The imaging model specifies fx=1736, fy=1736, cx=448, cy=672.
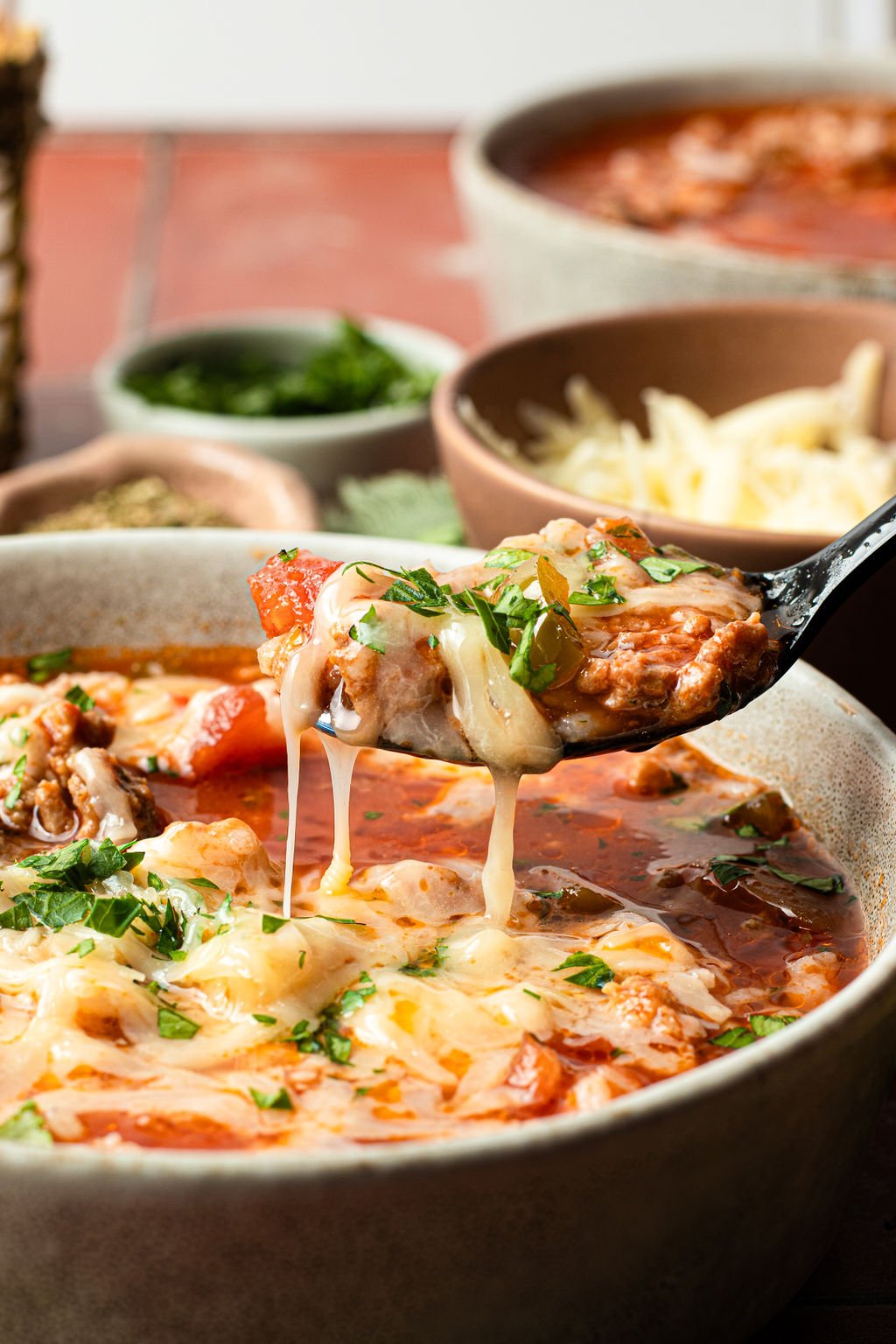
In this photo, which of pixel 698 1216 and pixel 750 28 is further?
pixel 750 28

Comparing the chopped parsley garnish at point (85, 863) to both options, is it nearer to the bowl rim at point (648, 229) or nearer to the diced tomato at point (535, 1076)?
the diced tomato at point (535, 1076)

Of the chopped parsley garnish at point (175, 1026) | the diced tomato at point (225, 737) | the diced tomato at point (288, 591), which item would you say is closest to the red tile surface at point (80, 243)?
the diced tomato at point (225, 737)

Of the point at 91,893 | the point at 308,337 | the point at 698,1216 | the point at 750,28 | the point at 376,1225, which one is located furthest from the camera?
the point at 750,28

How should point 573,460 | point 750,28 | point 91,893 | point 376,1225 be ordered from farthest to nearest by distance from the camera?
point 750,28 → point 573,460 → point 91,893 → point 376,1225

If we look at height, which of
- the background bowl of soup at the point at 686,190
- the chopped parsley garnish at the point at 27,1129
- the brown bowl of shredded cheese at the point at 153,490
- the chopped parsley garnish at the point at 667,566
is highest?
the chopped parsley garnish at the point at 667,566

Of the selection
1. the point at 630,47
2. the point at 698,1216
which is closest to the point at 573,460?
the point at 698,1216

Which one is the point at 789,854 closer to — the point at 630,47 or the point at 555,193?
the point at 555,193

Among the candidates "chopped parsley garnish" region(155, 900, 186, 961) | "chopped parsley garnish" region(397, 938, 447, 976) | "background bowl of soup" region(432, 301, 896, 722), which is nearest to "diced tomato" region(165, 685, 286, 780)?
"chopped parsley garnish" region(155, 900, 186, 961)
